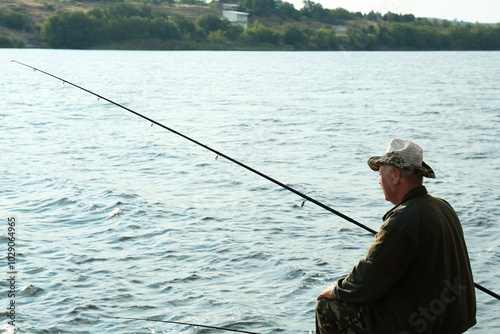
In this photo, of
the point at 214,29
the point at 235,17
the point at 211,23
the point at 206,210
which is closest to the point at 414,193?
the point at 206,210

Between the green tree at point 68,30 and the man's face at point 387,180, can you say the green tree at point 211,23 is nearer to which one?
the green tree at point 68,30

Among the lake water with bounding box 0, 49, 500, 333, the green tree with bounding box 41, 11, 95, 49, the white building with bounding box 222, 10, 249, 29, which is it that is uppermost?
the white building with bounding box 222, 10, 249, 29

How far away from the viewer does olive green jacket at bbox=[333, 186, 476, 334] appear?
3.26 m

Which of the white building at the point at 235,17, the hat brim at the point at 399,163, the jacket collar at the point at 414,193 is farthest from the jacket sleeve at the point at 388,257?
the white building at the point at 235,17

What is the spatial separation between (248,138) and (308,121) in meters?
5.01

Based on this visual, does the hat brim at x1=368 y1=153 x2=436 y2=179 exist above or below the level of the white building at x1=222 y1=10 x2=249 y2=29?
below

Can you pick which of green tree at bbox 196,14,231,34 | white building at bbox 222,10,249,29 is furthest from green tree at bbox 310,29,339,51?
green tree at bbox 196,14,231,34

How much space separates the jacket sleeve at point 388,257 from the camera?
10.6 ft

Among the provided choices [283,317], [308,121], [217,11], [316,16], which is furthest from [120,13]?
[283,317]

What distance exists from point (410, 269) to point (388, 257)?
15cm

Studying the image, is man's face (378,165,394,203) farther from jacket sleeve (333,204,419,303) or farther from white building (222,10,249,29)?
white building (222,10,249,29)

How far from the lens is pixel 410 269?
3.33 metres

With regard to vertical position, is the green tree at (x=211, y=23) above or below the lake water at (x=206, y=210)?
above

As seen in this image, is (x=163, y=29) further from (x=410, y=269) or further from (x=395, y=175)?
(x=410, y=269)
